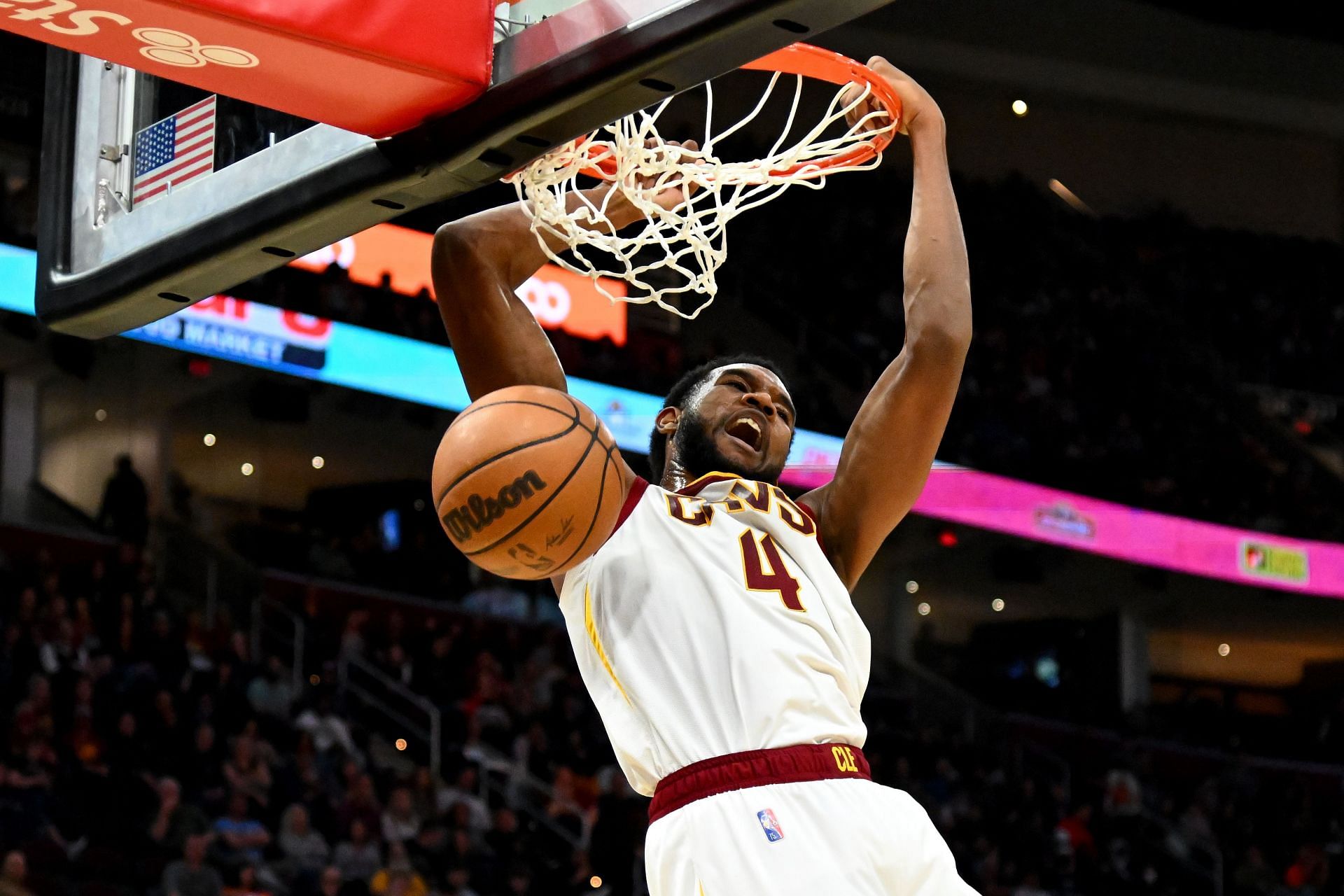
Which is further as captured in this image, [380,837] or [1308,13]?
[1308,13]

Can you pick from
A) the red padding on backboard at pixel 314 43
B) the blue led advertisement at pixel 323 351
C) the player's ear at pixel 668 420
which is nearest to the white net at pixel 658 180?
the player's ear at pixel 668 420

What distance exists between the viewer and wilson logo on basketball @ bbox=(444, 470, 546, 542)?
2.82 meters

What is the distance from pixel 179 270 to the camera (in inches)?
131

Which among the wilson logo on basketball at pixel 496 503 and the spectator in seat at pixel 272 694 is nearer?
the wilson logo on basketball at pixel 496 503

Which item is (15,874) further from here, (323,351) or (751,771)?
(751,771)

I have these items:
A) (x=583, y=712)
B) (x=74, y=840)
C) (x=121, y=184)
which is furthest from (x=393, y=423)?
(x=121, y=184)

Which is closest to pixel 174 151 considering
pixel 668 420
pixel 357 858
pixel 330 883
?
pixel 668 420

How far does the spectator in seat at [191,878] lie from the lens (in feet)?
29.2

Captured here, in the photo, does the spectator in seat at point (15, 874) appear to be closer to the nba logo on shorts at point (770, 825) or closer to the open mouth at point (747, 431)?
the open mouth at point (747, 431)

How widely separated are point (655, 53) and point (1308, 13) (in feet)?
57.5

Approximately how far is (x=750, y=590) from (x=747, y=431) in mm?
481

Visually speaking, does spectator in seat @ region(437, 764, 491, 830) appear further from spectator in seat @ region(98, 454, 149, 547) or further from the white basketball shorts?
the white basketball shorts

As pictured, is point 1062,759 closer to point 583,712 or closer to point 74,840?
point 583,712

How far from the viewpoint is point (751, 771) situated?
305 centimetres
